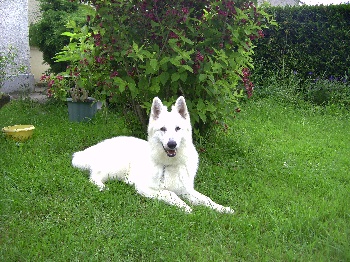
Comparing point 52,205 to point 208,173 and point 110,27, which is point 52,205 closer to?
point 208,173

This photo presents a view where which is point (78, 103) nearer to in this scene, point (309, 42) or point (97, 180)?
point (97, 180)

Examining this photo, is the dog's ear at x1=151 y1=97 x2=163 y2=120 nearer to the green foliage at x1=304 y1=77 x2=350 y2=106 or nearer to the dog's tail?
the dog's tail

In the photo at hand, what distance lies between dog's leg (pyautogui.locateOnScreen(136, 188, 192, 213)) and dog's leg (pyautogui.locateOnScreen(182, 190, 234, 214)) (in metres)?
0.14

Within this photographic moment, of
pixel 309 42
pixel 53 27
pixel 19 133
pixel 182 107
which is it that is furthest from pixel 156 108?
pixel 309 42

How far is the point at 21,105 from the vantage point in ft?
26.7

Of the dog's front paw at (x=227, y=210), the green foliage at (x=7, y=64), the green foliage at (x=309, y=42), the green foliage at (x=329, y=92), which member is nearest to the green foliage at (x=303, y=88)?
the green foliage at (x=329, y=92)

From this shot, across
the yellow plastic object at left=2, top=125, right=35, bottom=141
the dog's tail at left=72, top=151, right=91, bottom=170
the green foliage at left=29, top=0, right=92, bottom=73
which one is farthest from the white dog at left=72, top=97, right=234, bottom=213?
the green foliage at left=29, top=0, right=92, bottom=73

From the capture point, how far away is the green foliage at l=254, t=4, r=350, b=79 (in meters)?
9.38

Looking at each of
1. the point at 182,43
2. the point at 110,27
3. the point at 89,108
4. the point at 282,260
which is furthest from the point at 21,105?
the point at 282,260

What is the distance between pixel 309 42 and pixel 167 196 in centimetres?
708

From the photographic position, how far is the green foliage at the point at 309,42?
9.38 metres

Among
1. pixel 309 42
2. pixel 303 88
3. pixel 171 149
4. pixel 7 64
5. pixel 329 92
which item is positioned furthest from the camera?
pixel 309 42

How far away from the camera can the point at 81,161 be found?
15.8ft

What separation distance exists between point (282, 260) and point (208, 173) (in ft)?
6.28
